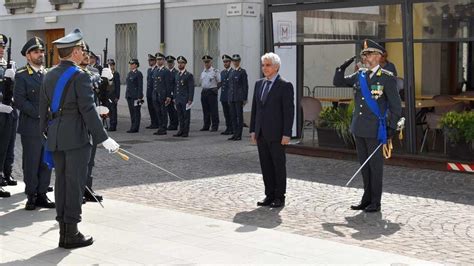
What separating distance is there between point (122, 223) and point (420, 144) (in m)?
6.74

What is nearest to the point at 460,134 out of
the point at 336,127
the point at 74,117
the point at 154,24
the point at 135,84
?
the point at 336,127

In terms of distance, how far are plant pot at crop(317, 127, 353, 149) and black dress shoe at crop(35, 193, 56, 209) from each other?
6.29 m

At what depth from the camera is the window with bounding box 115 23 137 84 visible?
930 inches

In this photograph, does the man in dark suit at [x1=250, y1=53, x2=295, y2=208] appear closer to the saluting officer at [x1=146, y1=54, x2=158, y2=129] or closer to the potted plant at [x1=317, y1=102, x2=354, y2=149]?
the potted plant at [x1=317, y1=102, x2=354, y2=149]

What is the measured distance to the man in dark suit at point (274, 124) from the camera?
8.87 meters

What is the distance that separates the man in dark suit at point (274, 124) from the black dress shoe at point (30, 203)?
2.57m

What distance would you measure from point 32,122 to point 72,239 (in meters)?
2.50

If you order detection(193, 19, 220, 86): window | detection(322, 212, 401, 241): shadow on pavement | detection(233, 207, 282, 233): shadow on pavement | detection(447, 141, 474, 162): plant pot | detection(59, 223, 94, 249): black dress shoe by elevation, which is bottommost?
detection(322, 212, 401, 241): shadow on pavement

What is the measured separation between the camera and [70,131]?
22.3 feet

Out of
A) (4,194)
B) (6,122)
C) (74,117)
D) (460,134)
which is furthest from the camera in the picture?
(460,134)

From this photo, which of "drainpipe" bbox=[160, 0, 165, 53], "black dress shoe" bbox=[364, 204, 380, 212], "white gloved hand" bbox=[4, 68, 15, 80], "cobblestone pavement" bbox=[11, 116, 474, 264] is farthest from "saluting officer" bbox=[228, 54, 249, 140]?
"black dress shoe" bbox=[364, 204, 380, 212]

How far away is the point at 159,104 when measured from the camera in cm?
1883

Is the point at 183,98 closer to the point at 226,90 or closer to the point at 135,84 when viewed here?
the point at 226,90

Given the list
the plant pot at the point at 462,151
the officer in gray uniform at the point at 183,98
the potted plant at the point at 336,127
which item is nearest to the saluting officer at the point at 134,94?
the officer in gray uniform at the point at 183,98
